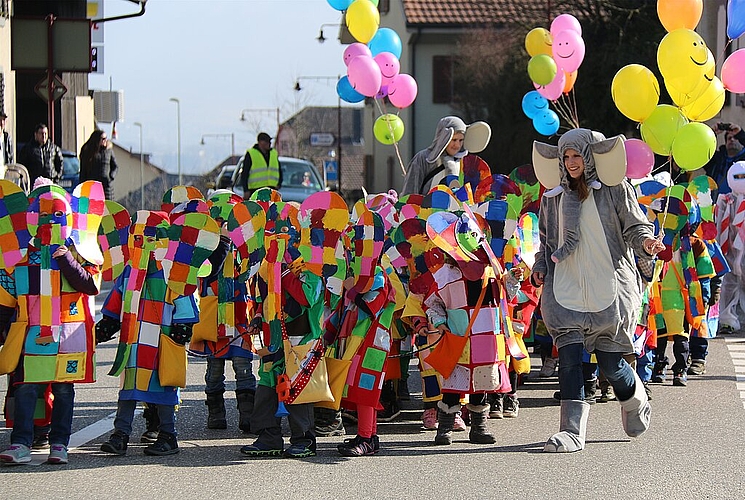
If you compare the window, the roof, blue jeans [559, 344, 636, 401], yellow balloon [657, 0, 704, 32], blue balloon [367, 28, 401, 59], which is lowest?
blue jeans [559, 344, 636, 401]

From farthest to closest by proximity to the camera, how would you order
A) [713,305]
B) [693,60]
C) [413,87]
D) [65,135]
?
[65,135]
[413,87]
[713,305]
[693,60]

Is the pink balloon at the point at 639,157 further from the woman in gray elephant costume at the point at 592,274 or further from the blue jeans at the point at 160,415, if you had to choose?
the blue jeans at the point at 160,415

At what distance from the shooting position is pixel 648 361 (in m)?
10.5

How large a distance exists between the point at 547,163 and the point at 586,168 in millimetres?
325

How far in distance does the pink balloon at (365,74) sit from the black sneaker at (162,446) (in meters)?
5.53

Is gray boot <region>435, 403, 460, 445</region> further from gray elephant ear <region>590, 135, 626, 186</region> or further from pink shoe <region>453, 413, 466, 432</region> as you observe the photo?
gray elephant ear <region>590, 135, 626, 186</region>

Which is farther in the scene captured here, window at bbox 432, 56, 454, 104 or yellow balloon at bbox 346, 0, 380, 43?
window at bbox 432, 56, 454, 104

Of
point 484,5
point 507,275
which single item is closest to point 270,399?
point 507,275

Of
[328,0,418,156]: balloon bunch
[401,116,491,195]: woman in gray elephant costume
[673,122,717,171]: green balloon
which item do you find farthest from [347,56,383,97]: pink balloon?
[673,122,717,171]: green balloon

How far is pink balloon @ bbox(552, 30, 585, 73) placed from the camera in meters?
12.8

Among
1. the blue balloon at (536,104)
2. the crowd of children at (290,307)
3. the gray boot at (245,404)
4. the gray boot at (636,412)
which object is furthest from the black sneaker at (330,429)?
the blue balloon at (536,104)

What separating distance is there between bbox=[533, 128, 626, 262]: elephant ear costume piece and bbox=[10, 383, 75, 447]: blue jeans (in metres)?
3.16

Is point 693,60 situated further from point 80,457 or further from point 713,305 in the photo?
point 80,457

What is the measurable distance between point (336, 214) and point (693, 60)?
2.99 metres
